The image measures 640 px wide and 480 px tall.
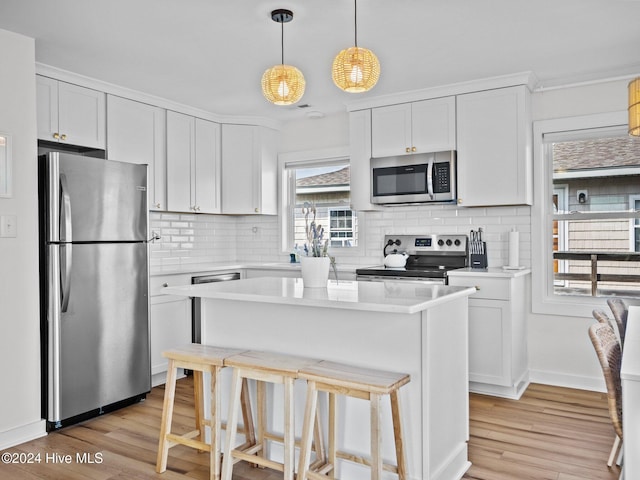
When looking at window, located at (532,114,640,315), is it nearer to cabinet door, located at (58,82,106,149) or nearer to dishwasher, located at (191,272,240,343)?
dishwasher, located at (191,272,240,343)

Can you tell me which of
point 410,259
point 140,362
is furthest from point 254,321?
point 410,259

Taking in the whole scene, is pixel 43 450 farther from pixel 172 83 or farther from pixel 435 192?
pixel 435 192

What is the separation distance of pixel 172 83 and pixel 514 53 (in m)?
2.62

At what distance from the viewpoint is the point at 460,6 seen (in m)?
2.90

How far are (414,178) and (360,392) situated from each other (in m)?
2.70

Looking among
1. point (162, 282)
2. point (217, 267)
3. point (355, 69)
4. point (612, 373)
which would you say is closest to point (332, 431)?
point (612, 373)

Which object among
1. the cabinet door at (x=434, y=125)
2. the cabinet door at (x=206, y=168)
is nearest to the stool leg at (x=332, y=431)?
the cabinet door at (x=434, y=125)

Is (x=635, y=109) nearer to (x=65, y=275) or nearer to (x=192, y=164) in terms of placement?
(x=65, y=275)

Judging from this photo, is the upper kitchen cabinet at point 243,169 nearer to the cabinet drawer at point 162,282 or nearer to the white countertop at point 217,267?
the white countertop at point 217,267

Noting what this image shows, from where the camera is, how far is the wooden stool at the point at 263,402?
2.33m

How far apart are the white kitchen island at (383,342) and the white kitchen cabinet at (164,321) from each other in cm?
151

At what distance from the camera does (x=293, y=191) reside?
5719 millimetres

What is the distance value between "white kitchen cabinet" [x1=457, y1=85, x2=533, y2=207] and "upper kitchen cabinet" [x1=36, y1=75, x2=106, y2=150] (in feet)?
9.59

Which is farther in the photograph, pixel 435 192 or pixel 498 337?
pixel 435 192
